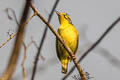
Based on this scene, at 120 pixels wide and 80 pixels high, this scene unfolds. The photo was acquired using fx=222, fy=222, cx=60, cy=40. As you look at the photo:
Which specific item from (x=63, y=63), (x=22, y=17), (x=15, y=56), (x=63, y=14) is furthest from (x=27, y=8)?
(x=63, y=14)

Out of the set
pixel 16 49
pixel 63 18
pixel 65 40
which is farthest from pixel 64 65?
pixel 16 49

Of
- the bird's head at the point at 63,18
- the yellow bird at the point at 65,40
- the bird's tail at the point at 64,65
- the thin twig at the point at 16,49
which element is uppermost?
the thin twig at the point at 16,49

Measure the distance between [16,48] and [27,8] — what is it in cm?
12

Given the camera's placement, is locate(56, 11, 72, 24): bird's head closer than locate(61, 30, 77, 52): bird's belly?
No

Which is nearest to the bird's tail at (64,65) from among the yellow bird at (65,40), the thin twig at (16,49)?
the yellow bird at (65,40)

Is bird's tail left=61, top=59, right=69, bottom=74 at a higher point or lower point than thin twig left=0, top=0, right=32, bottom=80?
lower

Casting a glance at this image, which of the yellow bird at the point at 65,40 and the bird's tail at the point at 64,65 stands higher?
the yellow bird at the point at 65,40

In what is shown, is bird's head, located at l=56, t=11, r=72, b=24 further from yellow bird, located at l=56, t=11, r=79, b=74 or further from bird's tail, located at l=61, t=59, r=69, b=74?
bird's tail, located at l=61, t=59, r=69, b=74

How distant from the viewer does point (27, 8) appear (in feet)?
2.09

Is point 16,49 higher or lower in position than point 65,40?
higher

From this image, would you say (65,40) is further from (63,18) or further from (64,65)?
(63,18)

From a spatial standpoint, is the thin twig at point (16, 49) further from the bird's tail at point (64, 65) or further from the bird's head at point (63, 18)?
the bird's head at point (63, 18)

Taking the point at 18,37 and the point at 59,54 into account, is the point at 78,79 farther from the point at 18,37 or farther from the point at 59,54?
the point at 59,54

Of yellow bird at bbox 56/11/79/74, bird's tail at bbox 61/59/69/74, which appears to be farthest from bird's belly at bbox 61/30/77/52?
bird's tail at bbox 61/59/69/74
